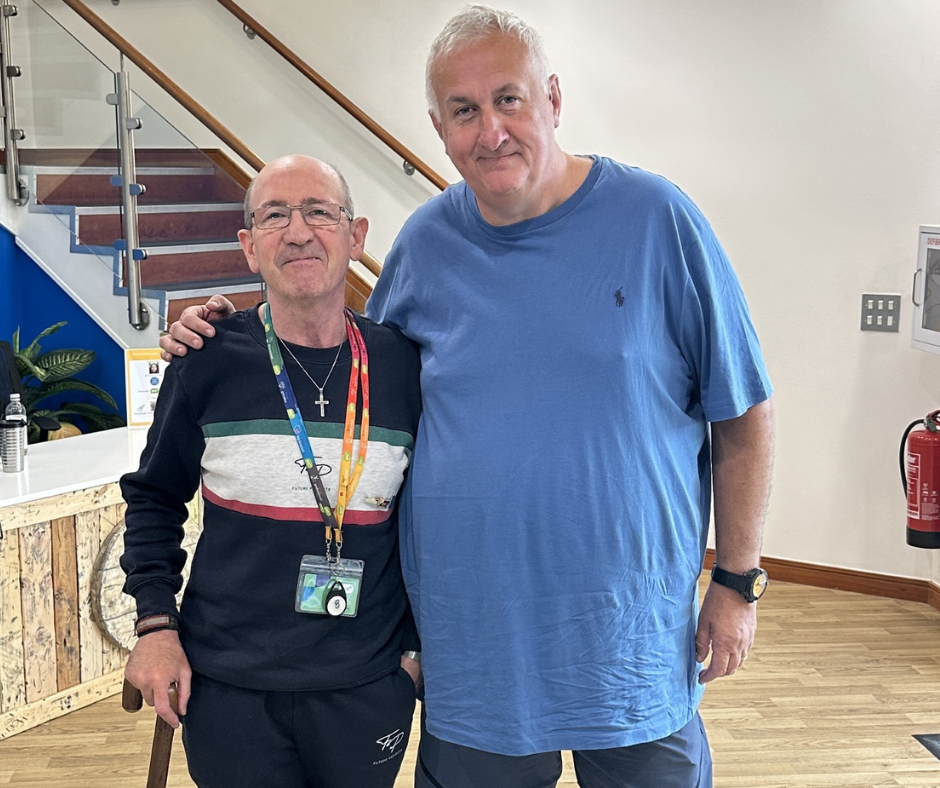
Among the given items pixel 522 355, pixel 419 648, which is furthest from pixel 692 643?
pixel 522 355

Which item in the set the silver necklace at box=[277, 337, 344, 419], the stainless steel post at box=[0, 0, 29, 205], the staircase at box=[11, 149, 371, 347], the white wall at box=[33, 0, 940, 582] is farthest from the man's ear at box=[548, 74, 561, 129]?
the stainless steel post at box=[0, 0, 29, 205]

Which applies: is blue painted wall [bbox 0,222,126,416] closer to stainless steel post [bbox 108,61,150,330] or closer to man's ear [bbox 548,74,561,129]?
stainless steel post [bbox 108,61,150,330]

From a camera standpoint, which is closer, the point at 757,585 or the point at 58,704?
the point at 757,585

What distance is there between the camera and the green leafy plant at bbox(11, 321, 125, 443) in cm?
496

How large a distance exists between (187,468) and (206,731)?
1.30 ft

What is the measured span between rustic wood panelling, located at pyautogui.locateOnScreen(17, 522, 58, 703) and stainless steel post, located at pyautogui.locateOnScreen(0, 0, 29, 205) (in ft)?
8.46

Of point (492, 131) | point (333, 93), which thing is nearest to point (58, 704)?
point (492, 131)

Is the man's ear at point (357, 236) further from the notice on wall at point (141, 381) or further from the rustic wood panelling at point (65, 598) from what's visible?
the notice on wall at point (141, 381)

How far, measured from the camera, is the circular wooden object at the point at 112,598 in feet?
11.1

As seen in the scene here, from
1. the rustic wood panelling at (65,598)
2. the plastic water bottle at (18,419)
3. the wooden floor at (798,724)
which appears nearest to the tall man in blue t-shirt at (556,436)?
the wooden floor at (798,724)

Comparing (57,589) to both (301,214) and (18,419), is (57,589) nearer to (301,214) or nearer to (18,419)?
(18,419)

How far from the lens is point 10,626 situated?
3174mm

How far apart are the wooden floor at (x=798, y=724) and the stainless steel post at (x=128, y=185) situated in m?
2.08

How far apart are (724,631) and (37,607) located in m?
2.34
